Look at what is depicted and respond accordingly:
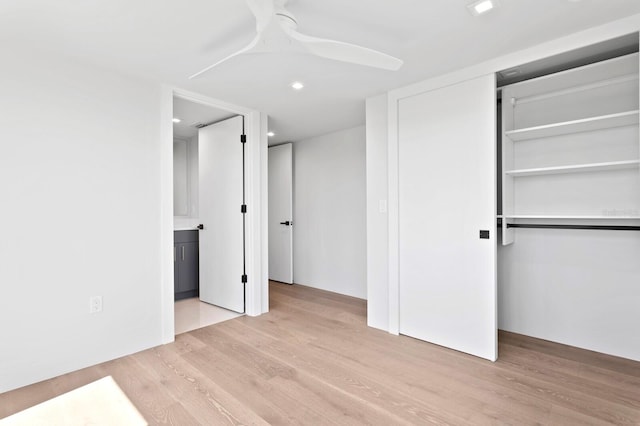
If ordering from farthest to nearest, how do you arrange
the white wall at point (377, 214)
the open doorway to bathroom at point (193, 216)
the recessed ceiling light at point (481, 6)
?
1. the open doorway to bathroom at point (193, 216)
2. the white wall at point (377, 214)
3. the recessed ceiling light at point (481, 6)

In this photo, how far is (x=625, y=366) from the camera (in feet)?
7.56

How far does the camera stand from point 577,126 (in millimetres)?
2445

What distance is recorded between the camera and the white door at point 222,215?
142 inches

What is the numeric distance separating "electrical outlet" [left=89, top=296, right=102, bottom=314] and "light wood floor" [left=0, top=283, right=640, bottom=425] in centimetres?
40

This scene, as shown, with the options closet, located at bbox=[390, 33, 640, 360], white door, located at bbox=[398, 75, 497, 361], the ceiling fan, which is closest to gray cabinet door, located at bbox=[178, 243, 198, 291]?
closet, located at bbox=[390, 33, 640, 360]

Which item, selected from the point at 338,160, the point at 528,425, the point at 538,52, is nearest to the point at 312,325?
the point at 528,425

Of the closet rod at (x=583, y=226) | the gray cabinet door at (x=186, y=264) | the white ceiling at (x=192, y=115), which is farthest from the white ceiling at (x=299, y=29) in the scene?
the gray cabinet door at (x=186, y=264)

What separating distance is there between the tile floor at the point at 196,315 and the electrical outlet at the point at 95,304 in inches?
30.9

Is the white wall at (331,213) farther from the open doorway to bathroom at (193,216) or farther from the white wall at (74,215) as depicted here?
the white wall at (74,215)

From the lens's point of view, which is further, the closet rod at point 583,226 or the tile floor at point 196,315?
the tile floor at point 196,315

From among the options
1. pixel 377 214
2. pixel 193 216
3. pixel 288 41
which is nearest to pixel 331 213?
pixel 377 214

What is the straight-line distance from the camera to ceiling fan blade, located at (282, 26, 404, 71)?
1.62 metres

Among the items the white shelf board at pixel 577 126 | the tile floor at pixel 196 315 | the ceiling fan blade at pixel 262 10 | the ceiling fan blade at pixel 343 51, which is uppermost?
the ceiling fan blade at pixel 262 10

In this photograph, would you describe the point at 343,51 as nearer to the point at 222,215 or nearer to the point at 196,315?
the point at 222,215
